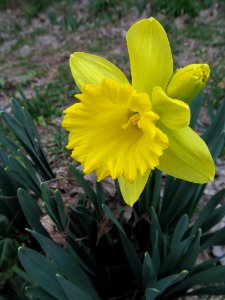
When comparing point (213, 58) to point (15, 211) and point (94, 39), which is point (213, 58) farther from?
point (15, 211)

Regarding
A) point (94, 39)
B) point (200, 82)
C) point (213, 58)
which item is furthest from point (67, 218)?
point (94, 39)

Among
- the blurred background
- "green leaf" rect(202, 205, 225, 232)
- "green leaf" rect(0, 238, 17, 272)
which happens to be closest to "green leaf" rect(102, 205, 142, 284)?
"green leaf" rect(202, 205, 225, 232)

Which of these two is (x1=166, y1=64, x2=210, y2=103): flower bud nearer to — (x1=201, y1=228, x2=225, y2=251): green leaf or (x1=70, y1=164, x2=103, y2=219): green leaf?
(x1=70, y1=164, x2=103, y2=219): green leaf

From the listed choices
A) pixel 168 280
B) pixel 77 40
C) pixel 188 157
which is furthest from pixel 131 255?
pixel 77 40

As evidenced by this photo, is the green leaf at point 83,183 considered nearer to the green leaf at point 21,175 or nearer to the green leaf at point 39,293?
the green leaf at point 21,175

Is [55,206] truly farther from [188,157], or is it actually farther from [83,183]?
[188,157]

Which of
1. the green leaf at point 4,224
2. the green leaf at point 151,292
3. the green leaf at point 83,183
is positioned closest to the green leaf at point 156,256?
the green leaf at point 151,292
